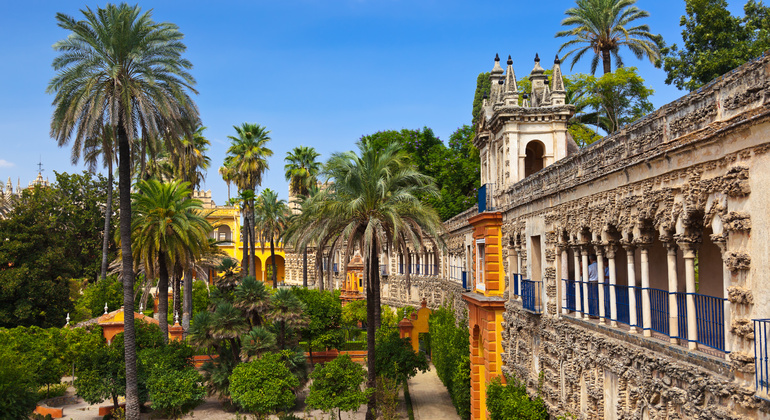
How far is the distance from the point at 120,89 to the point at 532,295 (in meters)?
16.4

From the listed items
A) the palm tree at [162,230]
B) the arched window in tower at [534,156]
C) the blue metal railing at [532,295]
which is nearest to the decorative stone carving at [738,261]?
the blue metal railing at [532,295]

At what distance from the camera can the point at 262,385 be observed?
75.4 feet

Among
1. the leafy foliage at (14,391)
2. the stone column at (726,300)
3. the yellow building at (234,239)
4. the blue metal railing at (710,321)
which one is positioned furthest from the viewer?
the yellow building at (234,239)

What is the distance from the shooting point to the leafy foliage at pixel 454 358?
76.3 feet

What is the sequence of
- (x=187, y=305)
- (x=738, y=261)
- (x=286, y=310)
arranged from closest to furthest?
1. (x=738, y=261)
2. (x=286, y=310)
3. (x=187, y=305)

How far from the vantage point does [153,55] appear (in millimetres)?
23266

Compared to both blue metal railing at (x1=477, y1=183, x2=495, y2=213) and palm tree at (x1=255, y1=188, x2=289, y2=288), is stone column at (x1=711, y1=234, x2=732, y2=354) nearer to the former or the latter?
blue metal railing at (x1=477, y1=183, x2=495, y2=213)

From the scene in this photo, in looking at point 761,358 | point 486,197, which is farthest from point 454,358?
point 761,358

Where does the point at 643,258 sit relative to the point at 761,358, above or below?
above

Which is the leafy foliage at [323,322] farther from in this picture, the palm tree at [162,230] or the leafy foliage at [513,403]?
the leafy foliage at [513,403]

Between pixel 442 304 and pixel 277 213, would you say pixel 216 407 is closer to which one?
pixel 442 304

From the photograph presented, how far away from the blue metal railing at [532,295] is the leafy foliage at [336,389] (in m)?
7.47

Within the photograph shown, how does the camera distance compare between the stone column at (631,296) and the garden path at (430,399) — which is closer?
the stone column at (631,296)

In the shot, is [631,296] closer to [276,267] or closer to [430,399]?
[430,399]
